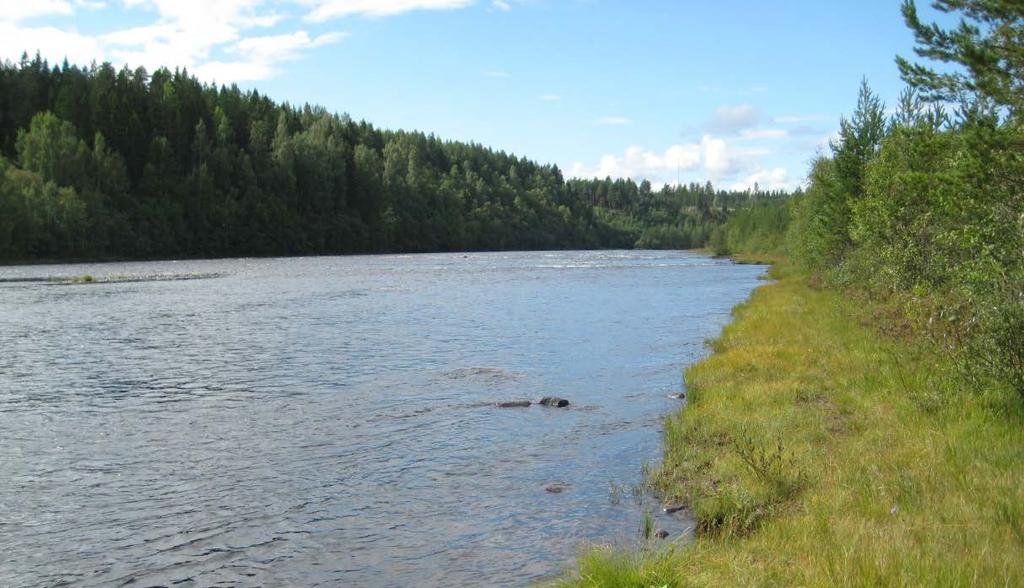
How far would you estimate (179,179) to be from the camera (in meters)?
133

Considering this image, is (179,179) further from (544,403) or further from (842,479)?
(842,479)

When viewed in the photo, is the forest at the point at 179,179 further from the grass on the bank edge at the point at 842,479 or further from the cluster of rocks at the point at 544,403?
the grass on the bank edge at the point at 842,479

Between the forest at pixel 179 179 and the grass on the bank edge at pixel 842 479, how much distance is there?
322 ft

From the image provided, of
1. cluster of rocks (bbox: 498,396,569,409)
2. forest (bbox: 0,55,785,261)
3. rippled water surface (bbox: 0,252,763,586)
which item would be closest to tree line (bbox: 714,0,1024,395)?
rippled water surface (bbox: 0,252,763,586)

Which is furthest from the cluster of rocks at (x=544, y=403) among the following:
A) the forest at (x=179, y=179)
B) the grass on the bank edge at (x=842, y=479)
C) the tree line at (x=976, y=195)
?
the forest at (x=179, y=179)

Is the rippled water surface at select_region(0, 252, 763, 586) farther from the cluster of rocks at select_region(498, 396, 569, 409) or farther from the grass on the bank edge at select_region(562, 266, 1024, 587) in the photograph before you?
the grass on the bank edge at select_region(562, 266, 1024, 587)

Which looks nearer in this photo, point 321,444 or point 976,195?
point 976,195

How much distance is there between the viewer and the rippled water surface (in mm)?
12016

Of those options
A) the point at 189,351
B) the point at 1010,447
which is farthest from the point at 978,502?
the point at 189,351

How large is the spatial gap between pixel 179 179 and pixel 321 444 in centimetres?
12749

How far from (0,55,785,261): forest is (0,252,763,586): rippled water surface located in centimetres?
7179

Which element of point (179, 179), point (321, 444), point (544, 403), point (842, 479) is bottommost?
point (321, 444)

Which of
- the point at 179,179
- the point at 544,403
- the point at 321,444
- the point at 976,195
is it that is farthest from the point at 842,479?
the point at 179,179

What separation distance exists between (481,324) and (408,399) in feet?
59.1
